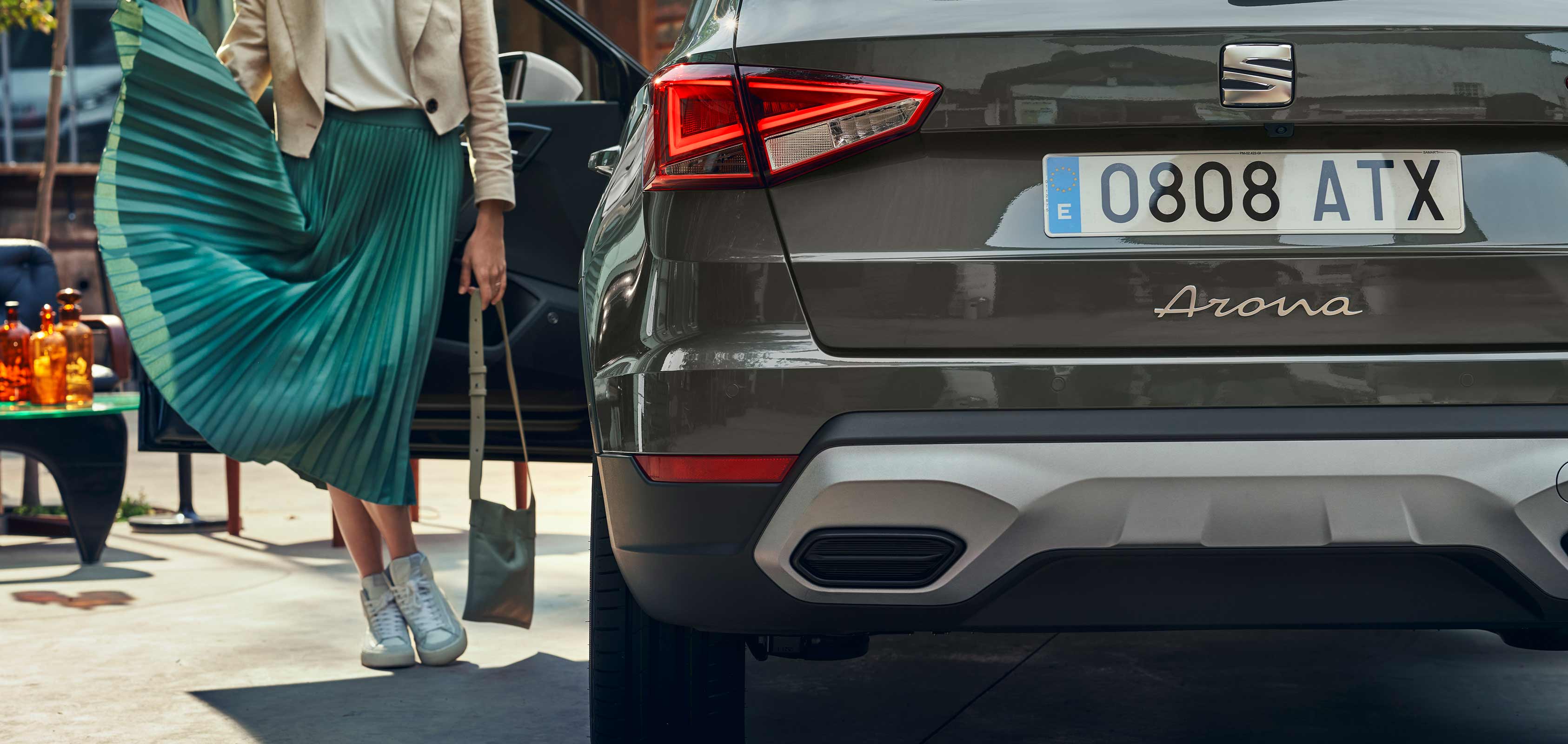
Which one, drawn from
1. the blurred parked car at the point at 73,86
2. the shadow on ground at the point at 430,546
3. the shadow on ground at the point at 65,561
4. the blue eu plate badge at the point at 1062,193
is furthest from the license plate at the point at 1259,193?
the blurred parked car at the point at 73,86

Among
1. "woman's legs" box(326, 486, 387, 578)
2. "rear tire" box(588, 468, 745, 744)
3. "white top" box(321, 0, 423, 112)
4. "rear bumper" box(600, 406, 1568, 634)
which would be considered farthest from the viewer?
"woman's legs" box(326, 486, 387, 578)

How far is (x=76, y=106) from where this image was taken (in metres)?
16.5

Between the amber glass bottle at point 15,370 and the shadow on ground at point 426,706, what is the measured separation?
7.30ft

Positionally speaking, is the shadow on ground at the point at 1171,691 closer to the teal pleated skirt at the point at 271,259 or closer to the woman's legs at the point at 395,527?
the woman's legs at the point at 395,527

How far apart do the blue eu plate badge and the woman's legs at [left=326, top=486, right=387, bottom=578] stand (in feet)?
6.64

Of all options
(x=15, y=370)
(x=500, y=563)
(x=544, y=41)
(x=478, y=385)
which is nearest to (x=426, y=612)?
(x=500, y=563)

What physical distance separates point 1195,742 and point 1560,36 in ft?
4.32

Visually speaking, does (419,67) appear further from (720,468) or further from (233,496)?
(233,496)

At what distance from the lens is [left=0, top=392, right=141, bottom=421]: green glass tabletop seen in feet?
15.3

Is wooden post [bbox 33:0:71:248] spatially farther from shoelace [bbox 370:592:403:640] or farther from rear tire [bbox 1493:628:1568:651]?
rear tire [bbox 1493:628:1568:651]

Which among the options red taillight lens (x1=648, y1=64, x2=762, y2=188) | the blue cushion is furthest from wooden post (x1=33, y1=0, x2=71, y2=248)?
red taillight lens (x1=648, y1=64, x2=762, y2=188)

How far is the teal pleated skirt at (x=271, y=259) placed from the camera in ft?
10.2

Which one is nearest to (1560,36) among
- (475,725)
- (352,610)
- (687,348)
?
(687,348)

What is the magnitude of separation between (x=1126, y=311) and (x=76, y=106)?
16.8 meters
